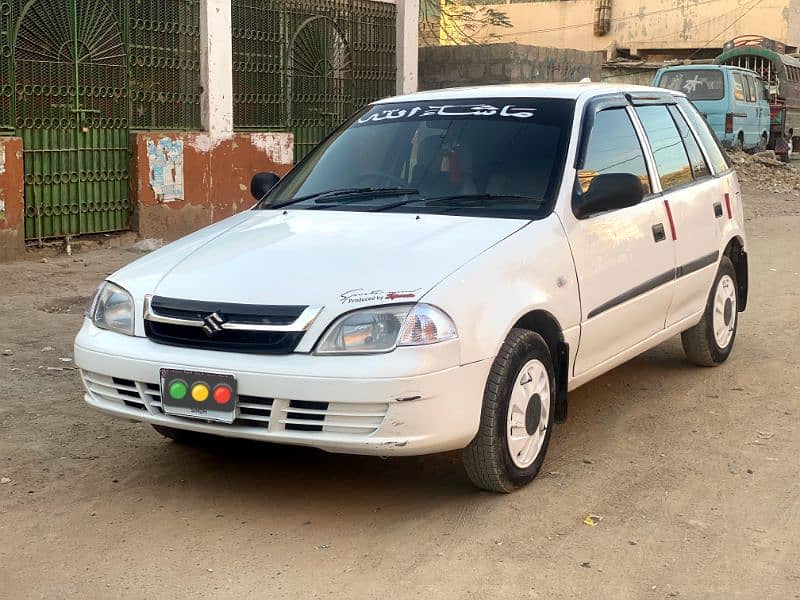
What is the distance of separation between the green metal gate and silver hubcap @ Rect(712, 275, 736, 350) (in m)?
7.49

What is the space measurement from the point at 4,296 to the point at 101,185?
265cm

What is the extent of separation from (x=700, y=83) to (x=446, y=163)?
17.7 m

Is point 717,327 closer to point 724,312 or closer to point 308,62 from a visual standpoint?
point 724,312

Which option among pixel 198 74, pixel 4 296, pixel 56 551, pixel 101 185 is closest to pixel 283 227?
pixel 56 551

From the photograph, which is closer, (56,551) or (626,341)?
(56,551)

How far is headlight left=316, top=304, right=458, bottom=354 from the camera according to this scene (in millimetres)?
3898

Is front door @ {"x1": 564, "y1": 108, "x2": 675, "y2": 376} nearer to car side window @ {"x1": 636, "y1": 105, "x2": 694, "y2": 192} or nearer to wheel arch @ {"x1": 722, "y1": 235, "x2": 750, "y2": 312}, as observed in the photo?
car side window @ {"x1": 636, "y1": 105, "x2": 694, "y2": 192}

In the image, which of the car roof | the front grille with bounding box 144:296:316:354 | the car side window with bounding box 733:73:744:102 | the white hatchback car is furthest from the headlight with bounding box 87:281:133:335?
the car side window with bounding box 733:73:744:102

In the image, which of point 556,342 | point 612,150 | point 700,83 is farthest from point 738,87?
point 556,342

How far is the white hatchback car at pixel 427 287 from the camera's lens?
154 inches

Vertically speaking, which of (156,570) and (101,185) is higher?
(101,185)

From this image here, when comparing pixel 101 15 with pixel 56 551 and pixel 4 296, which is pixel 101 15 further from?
pixel 56 551

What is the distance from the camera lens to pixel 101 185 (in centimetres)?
1121

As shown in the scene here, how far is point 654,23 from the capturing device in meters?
46.3
